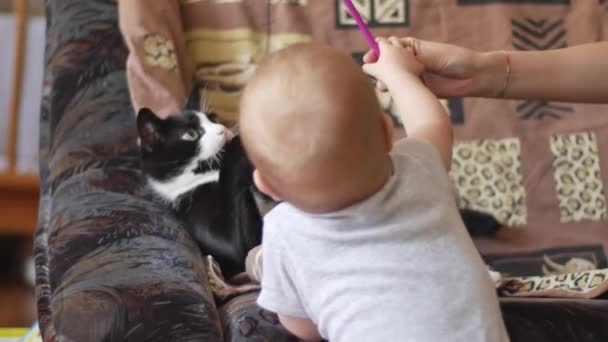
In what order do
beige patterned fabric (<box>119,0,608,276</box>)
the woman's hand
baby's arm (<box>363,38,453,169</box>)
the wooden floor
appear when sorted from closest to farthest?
baby's arm (<box>363,38,453,169</box>)
the woman's hand
beige patterned fabric (<box>119,0,608,276</box>)
the wooden floor

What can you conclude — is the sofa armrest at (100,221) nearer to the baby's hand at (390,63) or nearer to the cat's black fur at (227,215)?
the cat's black fur at (227,215)

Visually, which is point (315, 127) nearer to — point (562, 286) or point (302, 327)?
point (302, 327)

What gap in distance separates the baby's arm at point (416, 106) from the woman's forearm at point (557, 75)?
22 centimetres

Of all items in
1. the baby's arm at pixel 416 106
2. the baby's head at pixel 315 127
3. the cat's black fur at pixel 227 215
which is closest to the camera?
the baby's head at pixel 315 127

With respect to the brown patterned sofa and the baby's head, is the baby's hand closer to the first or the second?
the baby's head

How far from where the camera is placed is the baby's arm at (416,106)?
0.94 m

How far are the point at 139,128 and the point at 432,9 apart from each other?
2.31 feet

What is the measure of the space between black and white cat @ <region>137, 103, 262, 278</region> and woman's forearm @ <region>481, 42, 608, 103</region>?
44 centimetres

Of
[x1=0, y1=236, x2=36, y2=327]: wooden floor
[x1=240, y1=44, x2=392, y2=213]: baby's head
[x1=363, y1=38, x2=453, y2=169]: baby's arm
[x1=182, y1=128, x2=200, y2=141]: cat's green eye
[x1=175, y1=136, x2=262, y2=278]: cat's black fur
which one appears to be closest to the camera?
[x1=240, y1=44, x2=392, y2=213]: baby's head

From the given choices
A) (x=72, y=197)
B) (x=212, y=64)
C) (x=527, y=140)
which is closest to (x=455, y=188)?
(x=527, y=140)

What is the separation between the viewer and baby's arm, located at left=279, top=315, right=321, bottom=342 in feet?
3.12

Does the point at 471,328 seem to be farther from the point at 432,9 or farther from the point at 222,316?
the point at 432,9

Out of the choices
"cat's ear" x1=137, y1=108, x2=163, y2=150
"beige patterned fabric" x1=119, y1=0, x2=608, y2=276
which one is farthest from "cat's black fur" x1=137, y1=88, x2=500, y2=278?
"beige patterned fabric" x1=119, y1=0, x2=608, y2=276

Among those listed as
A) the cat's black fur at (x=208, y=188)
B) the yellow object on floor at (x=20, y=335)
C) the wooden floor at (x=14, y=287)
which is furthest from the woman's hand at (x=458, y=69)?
the wooden floor at (x=14, y=287)
